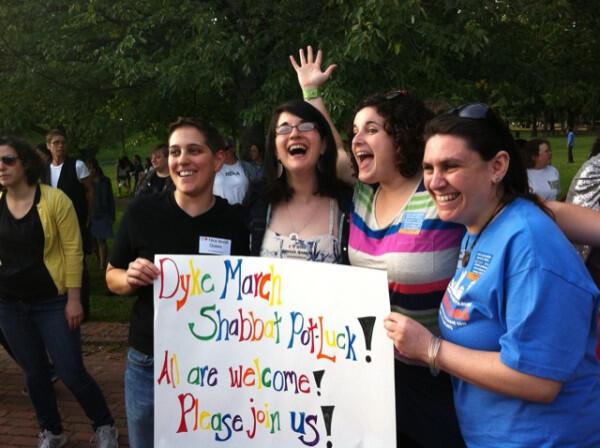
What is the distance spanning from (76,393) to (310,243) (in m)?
2.19

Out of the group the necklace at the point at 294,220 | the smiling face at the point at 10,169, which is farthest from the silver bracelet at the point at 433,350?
the smiling face at the point at 10,169

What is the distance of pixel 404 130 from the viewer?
7.87ft

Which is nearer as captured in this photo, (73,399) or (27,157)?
(27,157)

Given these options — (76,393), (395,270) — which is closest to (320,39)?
(76,393)

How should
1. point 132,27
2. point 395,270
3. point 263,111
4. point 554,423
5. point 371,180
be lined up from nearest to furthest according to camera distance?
point 554,423 < point 395,270 < point 371,180 < point 263,111 < point 132,27

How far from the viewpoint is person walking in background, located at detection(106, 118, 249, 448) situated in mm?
2674

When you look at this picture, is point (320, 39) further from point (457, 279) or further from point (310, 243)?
point (457, 279)

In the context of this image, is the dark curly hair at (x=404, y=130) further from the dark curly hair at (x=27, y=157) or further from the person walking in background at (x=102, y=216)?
the person walking in background at (x=102, y=216)

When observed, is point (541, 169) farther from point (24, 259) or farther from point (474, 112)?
point (474, 112)

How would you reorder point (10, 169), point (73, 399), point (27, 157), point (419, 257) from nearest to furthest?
point (419, 257)
point (10, 169)
point (27, 157)
point (73, 399)

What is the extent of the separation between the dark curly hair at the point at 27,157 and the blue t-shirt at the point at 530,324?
301 centimetres

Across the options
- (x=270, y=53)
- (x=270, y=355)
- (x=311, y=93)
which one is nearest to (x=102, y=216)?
(x=270, y=53)

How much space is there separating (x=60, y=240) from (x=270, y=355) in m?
2.10

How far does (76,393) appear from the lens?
395 cm
